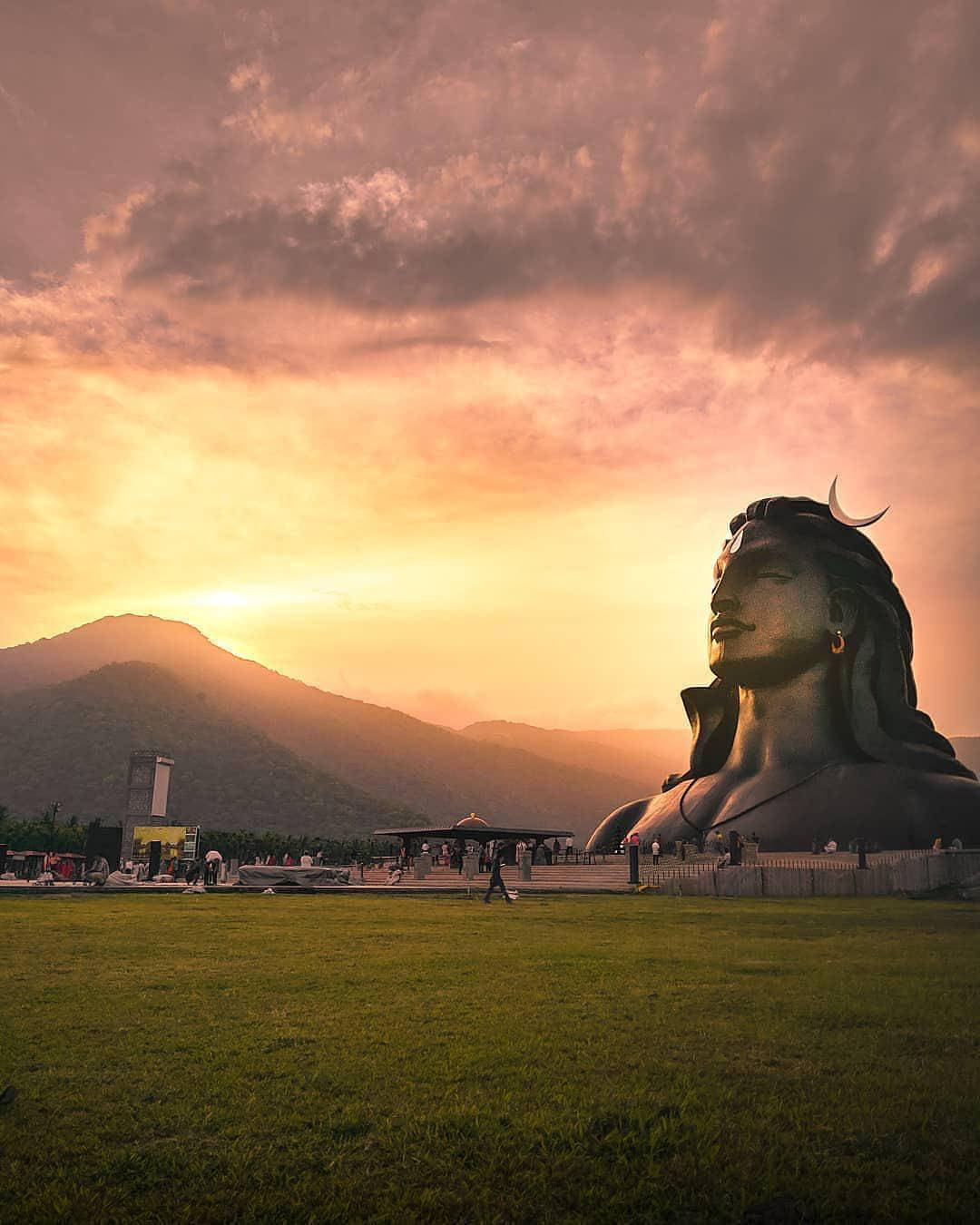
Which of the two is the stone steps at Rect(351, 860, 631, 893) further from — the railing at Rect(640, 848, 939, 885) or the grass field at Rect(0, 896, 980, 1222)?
the grass field at Rect(0, 896, 980, 1222)

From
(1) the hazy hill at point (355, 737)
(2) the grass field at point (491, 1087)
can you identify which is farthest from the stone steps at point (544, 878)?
(1) the hazy hill at point (355, 737)

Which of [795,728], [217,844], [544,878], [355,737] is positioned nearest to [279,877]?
[544,878]

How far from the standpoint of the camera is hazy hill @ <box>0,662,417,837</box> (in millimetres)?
100000

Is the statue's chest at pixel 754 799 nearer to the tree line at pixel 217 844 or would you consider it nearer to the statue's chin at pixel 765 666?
the statue's chin at pixel 765 666

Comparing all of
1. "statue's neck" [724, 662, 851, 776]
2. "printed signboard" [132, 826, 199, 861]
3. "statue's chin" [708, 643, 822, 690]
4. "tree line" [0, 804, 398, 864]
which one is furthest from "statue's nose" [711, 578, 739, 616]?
"printed signboard" [132, 826, 199, 861]

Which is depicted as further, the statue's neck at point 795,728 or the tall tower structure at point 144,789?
the tall tower structure at point 144,789

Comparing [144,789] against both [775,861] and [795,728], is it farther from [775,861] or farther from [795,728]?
[795,728]

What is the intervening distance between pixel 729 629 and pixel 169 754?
72548 millimetres

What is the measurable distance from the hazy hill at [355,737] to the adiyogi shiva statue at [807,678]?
3967 inches

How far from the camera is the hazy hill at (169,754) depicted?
328 ft

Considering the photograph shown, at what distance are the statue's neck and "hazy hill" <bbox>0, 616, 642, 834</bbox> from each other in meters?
100

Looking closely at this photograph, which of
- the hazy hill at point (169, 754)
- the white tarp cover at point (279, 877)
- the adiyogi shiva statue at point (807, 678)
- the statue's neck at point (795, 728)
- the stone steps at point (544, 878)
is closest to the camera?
the white tarp cover at point (279, 877)

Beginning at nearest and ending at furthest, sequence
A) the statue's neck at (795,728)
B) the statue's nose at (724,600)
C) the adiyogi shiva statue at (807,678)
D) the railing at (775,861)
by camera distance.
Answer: the railing at (775,861) < the adiyogi shiva statue at (807,678) < the statue's neck at (795,728) < the statue's nose at (724,600)

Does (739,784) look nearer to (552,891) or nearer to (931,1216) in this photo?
(552,891)
